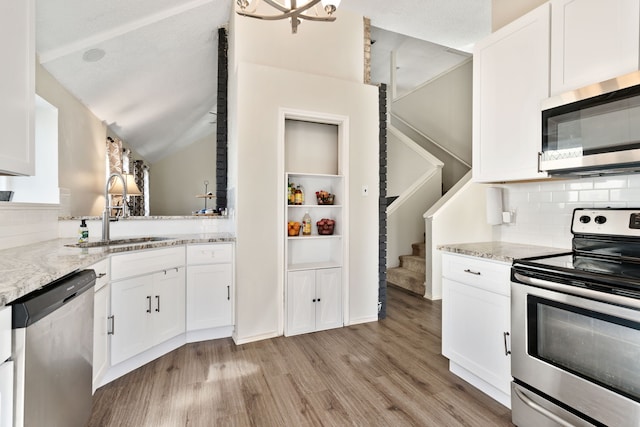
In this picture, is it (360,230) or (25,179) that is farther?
(360,230)

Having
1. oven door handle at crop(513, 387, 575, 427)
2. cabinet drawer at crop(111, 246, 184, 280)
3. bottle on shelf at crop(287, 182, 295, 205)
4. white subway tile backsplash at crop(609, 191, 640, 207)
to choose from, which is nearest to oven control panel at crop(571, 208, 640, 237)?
white subway tile backsplash at crop(609, 191, 640, 207)

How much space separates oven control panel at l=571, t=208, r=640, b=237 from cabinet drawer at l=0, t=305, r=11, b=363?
2709 mm

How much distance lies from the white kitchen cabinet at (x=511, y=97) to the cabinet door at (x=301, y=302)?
1.74 m

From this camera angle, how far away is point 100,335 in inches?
76.0

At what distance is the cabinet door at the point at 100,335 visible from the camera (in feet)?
6.08

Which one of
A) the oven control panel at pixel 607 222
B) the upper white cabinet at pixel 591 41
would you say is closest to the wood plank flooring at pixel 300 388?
the oven control panel at pixel 607 222

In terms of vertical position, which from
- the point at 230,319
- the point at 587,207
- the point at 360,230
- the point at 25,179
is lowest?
the point at 230,319

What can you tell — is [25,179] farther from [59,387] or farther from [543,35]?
[543,35]

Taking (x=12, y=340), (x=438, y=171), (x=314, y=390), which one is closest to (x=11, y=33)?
(x=12, y=340)

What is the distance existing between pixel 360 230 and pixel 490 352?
163cm

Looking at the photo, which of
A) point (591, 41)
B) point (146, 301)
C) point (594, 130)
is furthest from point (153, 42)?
point (594, 130)

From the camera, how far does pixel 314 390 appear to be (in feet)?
6.76

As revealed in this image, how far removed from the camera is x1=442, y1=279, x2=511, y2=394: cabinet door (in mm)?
1852

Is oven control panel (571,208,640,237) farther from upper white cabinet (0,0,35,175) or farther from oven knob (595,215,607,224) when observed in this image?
upper white cabinet (0,0,35,175)
